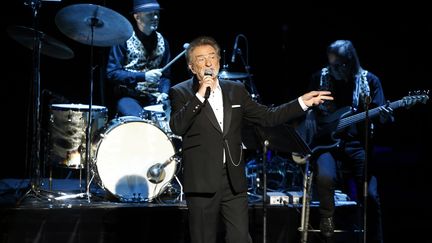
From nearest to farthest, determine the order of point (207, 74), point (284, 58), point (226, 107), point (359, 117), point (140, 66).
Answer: point (207, 74) → point (226, 107) → point (359, 117) → point (140, 66) → point (284, 58)

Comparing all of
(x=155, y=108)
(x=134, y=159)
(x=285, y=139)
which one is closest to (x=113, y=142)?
(x=134, y=159)

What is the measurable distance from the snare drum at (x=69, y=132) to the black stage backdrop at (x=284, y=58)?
1693mm

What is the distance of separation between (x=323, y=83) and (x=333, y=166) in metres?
0.95

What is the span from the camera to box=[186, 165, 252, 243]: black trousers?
4.48 m

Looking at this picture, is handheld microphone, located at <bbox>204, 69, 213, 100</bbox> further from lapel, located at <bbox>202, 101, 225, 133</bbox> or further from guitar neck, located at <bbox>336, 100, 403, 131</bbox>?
guitar neck, located at <bbox>336, 100, 403, 131</bbox>

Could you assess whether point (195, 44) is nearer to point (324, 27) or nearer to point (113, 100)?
point (113, 100)

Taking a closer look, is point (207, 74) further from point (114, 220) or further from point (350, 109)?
point (350, 109)

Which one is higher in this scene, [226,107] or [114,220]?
[226,107]

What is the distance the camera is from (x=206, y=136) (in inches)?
178

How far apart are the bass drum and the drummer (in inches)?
19.6

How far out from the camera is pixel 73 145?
711 cm

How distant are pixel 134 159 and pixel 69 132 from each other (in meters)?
0.96

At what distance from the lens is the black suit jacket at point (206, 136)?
175 inches

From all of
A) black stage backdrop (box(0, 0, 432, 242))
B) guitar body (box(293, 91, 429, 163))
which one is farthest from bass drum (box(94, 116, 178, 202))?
black stage backdrop (box(0, 0, 432, 242))
